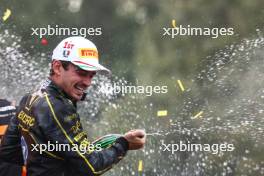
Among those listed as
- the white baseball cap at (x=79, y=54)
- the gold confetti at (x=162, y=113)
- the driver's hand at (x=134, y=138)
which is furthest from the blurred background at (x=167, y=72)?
the white baseball cap at (x=79, y=54)

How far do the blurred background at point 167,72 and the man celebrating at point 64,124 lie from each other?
10.1ft

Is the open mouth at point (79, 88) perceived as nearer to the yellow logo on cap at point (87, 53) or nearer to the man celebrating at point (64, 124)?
the man celebrating at point (64, 124)

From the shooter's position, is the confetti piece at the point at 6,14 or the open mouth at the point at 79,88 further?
the confetti piece at the point at 6,14

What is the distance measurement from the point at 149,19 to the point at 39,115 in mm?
→ 3577

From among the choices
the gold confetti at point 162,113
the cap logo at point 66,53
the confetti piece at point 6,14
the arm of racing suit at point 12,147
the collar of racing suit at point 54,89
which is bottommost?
the arm of racing suit at point 12,147

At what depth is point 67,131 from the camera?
242cm

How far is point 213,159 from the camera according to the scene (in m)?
5.72

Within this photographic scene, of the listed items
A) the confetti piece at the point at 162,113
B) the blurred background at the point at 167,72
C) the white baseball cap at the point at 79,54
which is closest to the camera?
the white baseball cap at the point at 79,54

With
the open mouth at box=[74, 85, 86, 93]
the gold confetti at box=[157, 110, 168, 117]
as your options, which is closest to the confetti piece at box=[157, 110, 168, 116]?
the gold confetti at box=[157, 110, 168, 117]

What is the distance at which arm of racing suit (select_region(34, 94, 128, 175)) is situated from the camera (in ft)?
7.89

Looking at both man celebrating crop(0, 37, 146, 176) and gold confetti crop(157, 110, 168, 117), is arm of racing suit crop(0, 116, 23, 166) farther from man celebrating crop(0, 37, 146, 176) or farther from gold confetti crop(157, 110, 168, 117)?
gold confetti crop(157, 110, 168, 117)

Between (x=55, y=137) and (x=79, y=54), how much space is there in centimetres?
Answer: 40

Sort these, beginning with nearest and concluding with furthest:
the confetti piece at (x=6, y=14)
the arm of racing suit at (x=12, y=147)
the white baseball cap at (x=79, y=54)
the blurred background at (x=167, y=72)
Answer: the white baseball cap at (x=79, y=54) < the arm of racing suit at (x=12, y=147) < the blurred background at (x=167, y=72) < the confetti piece at (x=6, y=14)

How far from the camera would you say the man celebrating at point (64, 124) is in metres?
2.42
